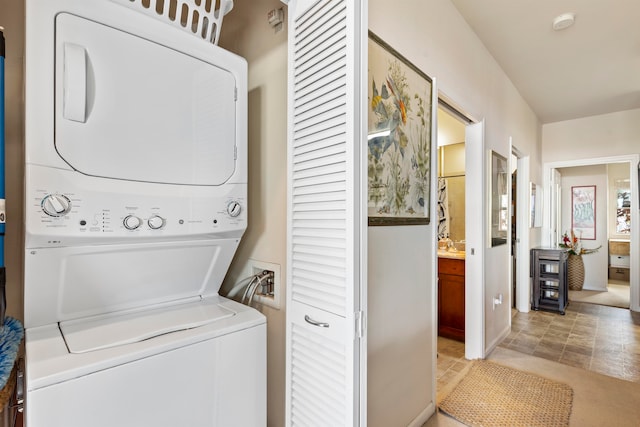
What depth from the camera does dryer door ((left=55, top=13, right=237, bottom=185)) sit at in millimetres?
908

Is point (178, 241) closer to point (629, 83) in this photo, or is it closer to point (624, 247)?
A: point (629, 83)

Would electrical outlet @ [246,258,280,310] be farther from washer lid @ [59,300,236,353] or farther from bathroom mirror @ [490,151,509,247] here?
bathroom mirror @ [490,151,509,247]

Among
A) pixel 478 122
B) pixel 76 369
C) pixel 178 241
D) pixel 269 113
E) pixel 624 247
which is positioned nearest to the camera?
pixel 76 369

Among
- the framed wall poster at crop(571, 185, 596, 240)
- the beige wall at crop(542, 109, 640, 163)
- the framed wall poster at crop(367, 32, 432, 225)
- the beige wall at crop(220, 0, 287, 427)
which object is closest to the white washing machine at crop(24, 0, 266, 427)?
the beige wall at crop(220, 0, 287, 427)

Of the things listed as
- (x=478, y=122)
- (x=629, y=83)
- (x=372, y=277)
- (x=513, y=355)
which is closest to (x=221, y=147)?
(x=372, y=277)

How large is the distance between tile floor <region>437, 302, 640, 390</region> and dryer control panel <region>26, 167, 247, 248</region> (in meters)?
2.11

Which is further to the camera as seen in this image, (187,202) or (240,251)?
(240,251)

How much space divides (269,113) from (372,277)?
88cm

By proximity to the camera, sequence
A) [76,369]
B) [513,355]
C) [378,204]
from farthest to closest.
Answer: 1. [513,355]
2. [378,204]
3. [76,369]

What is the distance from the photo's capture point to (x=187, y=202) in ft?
3.75

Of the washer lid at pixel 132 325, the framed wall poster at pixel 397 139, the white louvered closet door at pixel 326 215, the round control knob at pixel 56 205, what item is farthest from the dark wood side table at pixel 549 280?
the round control knob at pixel 56 205

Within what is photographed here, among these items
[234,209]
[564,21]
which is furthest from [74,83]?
[564,21]

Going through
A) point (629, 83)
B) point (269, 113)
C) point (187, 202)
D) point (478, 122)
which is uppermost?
point (629, 83)

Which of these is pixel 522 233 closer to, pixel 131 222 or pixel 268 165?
pixel 268 165
